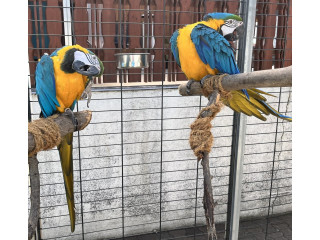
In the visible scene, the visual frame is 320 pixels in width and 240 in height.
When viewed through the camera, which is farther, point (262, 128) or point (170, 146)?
point (262, 128)

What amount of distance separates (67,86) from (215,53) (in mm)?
476

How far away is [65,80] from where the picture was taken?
842 mm

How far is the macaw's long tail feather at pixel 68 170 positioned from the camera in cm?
80

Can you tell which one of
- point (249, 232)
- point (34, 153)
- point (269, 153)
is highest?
point (34, 153)


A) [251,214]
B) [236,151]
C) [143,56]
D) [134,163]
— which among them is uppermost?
[143,56]

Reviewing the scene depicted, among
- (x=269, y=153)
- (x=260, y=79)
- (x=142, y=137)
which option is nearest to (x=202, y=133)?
(x=260, y=79)

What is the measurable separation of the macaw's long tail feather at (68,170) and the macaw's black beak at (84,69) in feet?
0.69

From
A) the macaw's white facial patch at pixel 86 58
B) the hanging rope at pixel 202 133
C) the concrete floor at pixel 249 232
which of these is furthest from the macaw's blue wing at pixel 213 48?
the concrete floor at pixel 249 232

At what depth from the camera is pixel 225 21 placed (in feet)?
2.98

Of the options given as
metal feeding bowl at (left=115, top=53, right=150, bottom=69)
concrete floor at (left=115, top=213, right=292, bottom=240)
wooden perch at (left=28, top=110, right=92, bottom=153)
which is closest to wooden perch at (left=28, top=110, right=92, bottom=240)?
wooden perch at (left=28, top=110, right=92, bottom=153)

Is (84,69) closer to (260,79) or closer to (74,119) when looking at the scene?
(74,119)

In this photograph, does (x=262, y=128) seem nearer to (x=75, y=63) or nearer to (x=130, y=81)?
(x=130, y=81)

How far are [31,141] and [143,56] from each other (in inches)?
27.4

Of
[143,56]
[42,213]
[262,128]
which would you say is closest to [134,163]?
[42,213]
